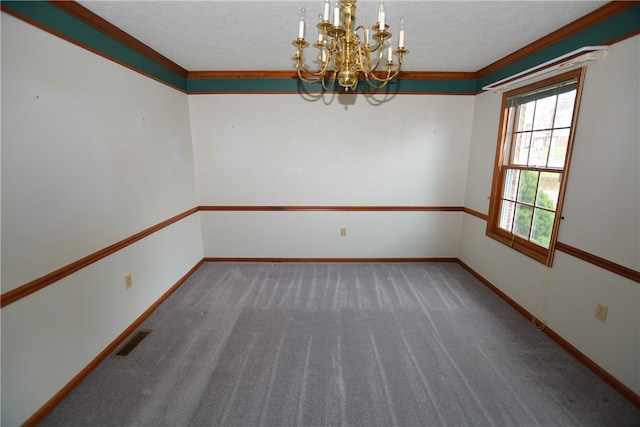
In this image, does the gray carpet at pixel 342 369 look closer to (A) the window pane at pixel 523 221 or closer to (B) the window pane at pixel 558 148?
Result: (A) the window pane at pixel 523 221

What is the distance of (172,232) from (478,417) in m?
3.10

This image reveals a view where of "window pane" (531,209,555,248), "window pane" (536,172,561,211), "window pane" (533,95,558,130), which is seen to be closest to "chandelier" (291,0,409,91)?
"window pane" (533,95,558,130)

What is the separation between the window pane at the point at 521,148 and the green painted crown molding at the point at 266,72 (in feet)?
2.03

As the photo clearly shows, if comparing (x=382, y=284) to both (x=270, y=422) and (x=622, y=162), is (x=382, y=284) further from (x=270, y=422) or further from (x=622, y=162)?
(x=622, y=162)

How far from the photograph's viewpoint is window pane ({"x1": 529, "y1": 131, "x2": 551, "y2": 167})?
7.80 feet

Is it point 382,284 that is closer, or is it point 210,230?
point 382,284

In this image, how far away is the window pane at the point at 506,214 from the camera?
9.32 ft

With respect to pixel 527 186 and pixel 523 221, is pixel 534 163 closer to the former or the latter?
pixel 527 186

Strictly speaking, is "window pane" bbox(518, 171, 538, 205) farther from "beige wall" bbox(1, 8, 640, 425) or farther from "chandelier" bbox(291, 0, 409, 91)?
"chandelier" bbox(291, 0, 409, 91)

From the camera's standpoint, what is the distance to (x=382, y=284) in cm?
321

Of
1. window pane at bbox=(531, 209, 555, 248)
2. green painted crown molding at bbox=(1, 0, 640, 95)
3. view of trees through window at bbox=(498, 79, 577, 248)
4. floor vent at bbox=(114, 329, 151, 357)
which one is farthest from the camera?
window pane at bbox=(531, 209, 555, 248)

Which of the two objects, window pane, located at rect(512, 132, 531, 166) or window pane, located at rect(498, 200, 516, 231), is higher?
window pane, located at rect(512, 132, 531, 166)

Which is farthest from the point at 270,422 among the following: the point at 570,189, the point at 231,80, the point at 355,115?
the point at 231,80

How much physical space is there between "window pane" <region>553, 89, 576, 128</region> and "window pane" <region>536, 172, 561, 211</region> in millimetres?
408
